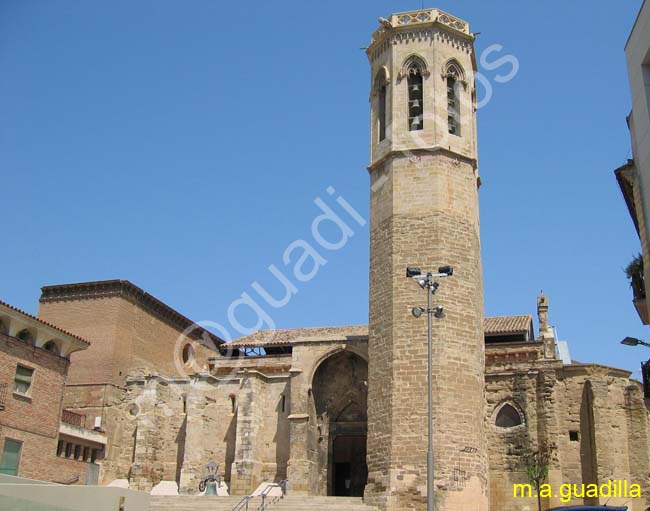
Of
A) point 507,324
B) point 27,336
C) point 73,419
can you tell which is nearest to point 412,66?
point 507,324

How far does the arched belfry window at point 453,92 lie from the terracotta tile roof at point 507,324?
32.3 ft

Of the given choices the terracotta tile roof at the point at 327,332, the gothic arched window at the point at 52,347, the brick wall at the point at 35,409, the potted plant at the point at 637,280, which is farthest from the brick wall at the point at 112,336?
the potted plant at the point at 637,280

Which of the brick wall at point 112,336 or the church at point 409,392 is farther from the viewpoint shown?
the brick wall at point 112,336

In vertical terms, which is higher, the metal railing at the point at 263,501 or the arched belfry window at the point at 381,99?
the arched belfry window at the point at 381,99

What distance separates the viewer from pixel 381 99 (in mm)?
29250

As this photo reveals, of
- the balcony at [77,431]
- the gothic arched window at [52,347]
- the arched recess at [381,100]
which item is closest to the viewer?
the gothic arched window at [52,347]

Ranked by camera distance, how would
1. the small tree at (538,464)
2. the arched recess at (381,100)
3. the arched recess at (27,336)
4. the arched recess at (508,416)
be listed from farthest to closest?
1. the arched recess at (381,100)
2. the arched recess at (508,416)
3. the small tree at (538,464)
4. the arched recess at (27,336)

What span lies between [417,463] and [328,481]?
6.46 meters

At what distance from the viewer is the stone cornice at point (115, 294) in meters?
35.8

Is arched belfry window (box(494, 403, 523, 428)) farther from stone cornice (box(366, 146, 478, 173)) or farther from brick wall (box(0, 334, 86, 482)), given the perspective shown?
brick wall (box(0, 334, 86, 482))

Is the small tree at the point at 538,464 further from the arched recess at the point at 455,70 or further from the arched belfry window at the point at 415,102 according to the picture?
the arched recess at the point at 455,70

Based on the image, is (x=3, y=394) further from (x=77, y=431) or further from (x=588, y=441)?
(x=588, y=441)

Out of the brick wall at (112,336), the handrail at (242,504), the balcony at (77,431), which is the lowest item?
the handrail at (242,504)

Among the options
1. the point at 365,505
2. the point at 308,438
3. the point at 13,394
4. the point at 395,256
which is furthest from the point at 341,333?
the point at 13,394
